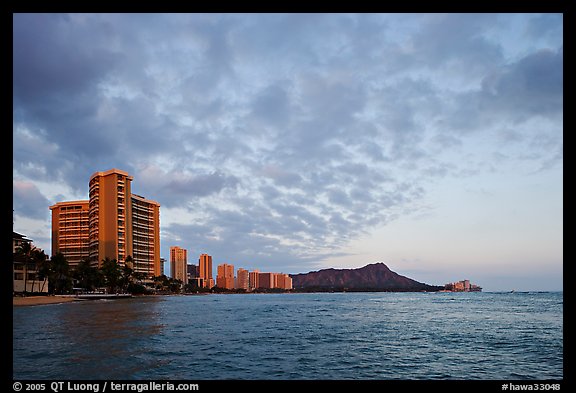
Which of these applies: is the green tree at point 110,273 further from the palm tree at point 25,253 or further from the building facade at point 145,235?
the palm tree at point 25,253

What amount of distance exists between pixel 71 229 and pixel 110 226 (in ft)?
93.5

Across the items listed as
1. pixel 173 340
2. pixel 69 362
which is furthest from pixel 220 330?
pixel 69 362

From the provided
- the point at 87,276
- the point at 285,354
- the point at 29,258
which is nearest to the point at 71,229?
the point at 87,276

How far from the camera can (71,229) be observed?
148 metres

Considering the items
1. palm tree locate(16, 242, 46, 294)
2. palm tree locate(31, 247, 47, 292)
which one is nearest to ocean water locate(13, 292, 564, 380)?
palm tree locate(16, 242, 46, 294)

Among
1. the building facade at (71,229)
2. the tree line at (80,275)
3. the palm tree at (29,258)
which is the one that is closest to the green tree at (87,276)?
the tree line at (80,275)

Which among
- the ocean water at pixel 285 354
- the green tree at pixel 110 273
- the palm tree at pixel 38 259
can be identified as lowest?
the green tree at pixel 110 273

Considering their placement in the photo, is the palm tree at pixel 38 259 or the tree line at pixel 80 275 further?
the tree line at pixel 80 275

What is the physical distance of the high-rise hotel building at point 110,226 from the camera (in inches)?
5094

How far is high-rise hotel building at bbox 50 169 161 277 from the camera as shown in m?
129

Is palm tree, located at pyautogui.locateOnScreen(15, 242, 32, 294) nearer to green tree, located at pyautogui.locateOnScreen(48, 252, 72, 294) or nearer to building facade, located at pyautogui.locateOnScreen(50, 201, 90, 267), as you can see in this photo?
green tree, located at pyautogui.locateOnScreen(48, 252, 72, 294)

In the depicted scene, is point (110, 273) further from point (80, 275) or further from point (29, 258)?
point (29, 258)

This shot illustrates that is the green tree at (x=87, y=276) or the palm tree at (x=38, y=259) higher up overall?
the palm tree at (x=38, y=259)
